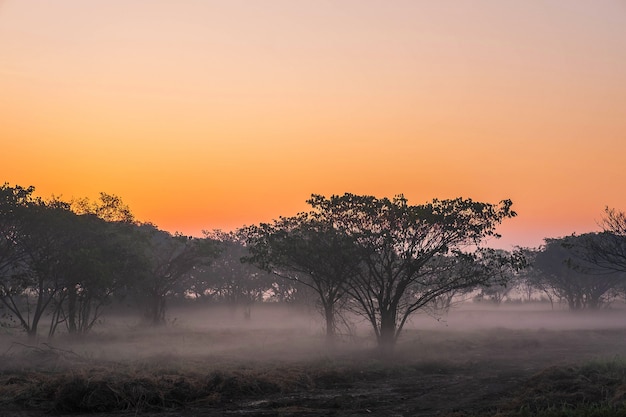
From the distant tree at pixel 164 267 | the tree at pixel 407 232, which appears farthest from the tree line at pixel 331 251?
the distant tree at pixel 164 267

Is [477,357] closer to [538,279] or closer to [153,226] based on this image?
[153,226]

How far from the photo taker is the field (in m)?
17.7

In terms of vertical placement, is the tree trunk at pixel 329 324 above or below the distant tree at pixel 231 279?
below

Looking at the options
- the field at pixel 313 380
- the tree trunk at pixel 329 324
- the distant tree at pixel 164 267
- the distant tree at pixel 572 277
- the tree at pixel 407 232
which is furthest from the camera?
the distant tree at pixel 572 277

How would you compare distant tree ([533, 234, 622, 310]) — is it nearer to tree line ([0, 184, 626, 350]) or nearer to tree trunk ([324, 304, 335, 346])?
tree line ([0, 184, 626, 350])

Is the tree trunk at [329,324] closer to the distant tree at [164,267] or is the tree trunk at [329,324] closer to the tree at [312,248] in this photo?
the tree at [312,248]

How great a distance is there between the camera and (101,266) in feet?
127

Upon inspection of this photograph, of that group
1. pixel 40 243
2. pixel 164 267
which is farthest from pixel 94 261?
pixel 164 267

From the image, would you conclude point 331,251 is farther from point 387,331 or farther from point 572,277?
point 572,277

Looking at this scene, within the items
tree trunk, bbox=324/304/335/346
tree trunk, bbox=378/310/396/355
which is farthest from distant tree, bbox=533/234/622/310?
tree trunk, bbox=378/310/396/355

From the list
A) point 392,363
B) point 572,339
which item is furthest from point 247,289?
point 392,363

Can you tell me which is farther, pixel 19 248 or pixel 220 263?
pixel 220 263

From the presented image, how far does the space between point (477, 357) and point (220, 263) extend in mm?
60409

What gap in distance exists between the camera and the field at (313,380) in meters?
17.7
